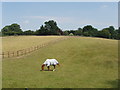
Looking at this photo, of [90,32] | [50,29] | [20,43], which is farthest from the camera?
[50,29]

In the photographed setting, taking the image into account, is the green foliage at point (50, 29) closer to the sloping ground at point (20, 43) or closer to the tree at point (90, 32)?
the tree at point (90, 32)

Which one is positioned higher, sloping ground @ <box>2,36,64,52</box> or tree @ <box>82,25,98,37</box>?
tree @ <box>82,25,98,37</box>

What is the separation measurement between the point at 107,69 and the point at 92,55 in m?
11.3

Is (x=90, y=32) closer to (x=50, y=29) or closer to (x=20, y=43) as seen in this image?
(x=50, y=29)

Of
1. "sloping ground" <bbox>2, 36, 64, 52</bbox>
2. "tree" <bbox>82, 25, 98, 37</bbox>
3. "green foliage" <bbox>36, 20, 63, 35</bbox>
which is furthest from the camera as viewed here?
"green foliage" <bbox>36, 20, 63, 35</bbox>

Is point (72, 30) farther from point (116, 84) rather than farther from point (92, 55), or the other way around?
point (116, 84)

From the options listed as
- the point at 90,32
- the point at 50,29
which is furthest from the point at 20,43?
the point at 90,32

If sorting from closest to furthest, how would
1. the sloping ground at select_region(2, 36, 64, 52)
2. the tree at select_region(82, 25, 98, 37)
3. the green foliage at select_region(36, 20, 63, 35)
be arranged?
the sloping ground at select_region(2, 36, 64, 52) → the tree at select_region(82, 25, 98, 37) → the green foliage at select_region(36, 20, 63, 35)

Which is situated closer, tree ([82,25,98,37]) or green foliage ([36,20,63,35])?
tree ([82,25,98,37])

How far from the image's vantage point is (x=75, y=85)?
2092cm

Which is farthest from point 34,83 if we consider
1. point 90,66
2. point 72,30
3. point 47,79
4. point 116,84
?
point 72,30

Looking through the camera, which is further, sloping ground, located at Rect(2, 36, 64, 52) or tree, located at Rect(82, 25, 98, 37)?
tree, located at Rect(82, 25, 98, 37)

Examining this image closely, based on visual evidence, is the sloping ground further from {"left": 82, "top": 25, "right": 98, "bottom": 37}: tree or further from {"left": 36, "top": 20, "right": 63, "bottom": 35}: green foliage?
{"left": 36, "top": 20, "right": 63, "bottom": 35}: green foliage

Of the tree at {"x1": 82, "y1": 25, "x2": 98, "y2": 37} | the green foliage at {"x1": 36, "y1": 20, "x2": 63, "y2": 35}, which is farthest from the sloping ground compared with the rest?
the green foliage at {"x1": 36, "y1": 20, "x2": 63, "y2": 35}
